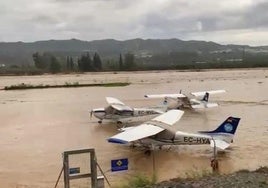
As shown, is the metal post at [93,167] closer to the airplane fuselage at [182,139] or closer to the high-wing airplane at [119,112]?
the airplane fuselage at [182,139]

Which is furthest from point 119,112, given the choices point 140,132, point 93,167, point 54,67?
point 54,67

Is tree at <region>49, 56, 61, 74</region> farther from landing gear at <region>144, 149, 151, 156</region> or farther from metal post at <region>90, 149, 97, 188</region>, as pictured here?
metal post at <region>90, 149, 97, 188</region>

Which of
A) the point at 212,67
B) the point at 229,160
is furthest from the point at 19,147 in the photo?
the point at 212,67

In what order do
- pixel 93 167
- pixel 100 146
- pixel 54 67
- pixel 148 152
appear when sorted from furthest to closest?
1. pixel 54 67
2. pixel 100 146
3. pixel 148 152
4. pixel 93 167

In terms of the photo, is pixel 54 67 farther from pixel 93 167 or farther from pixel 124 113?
pixel 93 167

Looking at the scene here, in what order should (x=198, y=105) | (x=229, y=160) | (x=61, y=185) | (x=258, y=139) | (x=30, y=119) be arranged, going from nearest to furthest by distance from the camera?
(x=61, y=185) < (x=229, y=160) < (x=258, y=139) < (x=30, y=119) < (x=198, y=105)

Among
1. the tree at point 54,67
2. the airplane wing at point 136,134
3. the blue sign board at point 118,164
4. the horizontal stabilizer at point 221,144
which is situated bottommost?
the tree at point 54,67

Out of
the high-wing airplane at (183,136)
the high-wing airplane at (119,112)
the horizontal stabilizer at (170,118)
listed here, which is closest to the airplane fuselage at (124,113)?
the high-wing airplane at (119,112)

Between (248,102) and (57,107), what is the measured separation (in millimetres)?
17317

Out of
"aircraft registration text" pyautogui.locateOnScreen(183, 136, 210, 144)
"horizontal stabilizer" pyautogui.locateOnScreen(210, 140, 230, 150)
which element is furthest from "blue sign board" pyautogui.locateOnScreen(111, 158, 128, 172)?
"aircraft registration text" pyautogui.locateOnScreen(183, 136, 210, 144)

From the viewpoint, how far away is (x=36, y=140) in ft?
81.2

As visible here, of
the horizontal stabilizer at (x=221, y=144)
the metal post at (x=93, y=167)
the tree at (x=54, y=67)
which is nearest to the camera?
the metal post at (x=93, y=167)

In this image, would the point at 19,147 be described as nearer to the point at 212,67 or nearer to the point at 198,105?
the point at 198,105

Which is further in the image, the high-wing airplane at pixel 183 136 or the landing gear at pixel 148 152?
the landing gear at pixel 148 152
